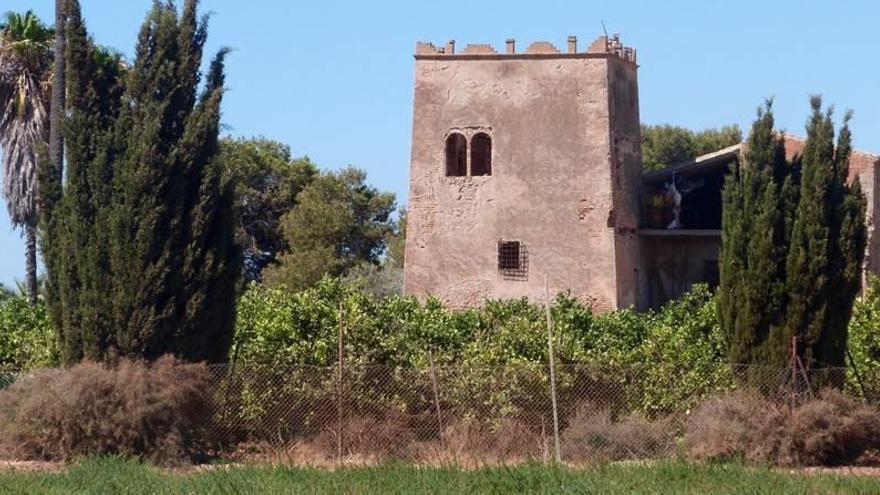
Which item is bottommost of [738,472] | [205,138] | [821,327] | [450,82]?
[738,472]

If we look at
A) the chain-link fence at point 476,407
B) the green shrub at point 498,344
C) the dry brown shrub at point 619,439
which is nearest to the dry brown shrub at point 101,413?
the chain-link fence at point 476,407

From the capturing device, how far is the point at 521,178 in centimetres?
3712

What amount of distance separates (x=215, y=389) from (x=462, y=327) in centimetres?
670

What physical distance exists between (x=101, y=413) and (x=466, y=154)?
58.6 feet

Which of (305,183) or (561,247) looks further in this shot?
(305,183)

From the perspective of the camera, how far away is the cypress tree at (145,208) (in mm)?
22391

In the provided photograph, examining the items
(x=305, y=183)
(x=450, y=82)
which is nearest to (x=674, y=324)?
(x=450, y=82)

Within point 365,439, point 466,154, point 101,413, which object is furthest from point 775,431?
point 466,154

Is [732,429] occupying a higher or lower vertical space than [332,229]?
lower

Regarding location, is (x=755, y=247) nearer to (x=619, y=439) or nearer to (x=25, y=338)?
(x=619, y=439)

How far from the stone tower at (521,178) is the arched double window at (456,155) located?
0.15ft

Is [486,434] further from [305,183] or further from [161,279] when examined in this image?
[305,183]

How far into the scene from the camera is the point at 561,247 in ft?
121

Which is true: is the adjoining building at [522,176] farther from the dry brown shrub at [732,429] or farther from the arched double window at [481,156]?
the dry brown shrub at [732,429]
